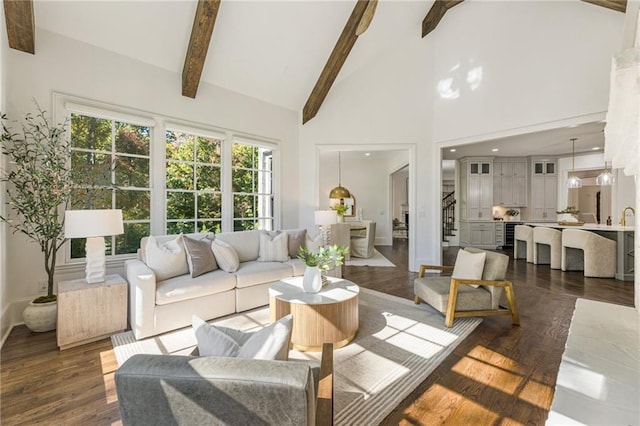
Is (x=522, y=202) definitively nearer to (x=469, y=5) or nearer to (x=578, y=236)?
(x=578, y=236)

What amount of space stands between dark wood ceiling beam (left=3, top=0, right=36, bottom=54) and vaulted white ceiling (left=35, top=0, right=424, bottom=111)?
311mm

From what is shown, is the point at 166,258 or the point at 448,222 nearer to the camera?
the point at 166,258

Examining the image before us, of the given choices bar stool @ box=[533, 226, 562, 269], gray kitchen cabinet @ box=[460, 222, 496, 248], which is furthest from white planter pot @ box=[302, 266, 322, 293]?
gray kitchen cabinet @ box=[460, 222, 496, 248]

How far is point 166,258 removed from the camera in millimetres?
3250

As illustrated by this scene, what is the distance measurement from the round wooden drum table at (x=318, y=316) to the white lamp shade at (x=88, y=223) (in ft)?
5.77

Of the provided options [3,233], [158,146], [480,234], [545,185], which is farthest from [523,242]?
[3,233]

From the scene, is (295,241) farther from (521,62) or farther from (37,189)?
(521,62)

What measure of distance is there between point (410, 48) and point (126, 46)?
494 centimetres

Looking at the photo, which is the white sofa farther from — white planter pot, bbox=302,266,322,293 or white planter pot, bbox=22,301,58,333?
white planter pot, bbox=302,266,322,293

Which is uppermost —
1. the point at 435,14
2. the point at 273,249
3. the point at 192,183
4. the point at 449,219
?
the point at 435,14

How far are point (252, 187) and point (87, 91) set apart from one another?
8.57 ft

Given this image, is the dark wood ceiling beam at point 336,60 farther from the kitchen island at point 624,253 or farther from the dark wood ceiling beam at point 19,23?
the kitchen island at point 624,253

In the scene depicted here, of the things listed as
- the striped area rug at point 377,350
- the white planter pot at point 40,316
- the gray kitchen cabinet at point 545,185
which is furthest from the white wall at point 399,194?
the white planter pot at point 40,316

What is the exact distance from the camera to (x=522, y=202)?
28.0ft
